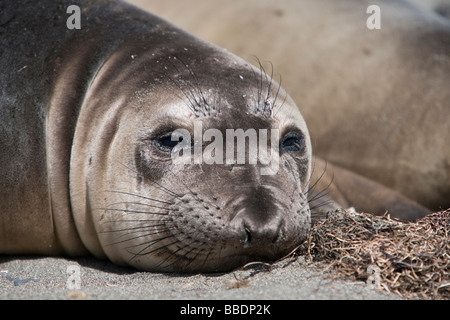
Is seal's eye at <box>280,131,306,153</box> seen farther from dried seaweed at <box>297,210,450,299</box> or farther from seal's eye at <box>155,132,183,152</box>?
seal's eye at <box>155,132,183,152</box>

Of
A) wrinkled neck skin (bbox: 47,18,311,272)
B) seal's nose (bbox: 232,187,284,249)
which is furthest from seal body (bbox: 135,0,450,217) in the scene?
seal's nose (bbox: 232,187,284,249)

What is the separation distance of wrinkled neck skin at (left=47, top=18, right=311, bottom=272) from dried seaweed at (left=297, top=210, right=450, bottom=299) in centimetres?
16

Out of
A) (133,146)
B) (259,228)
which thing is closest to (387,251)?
(259,228)

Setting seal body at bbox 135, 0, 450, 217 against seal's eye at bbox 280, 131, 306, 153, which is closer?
seal's eye at bbox 280, 131, 306, 153

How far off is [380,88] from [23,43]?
331cm

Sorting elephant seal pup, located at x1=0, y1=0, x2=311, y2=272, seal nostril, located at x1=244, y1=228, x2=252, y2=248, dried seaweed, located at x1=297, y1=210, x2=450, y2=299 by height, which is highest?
elephant seal pup, located at x1=0, y1=0, x2=311, y2=272

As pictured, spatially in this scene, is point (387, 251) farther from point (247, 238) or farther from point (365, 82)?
point (365, 82)

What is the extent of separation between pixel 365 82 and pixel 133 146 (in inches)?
123

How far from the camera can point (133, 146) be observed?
3637 mm

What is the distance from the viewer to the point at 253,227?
9.76ft

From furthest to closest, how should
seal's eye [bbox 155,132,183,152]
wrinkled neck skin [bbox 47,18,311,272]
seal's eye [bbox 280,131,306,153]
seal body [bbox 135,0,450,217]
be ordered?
seal body [bbox 135,0,450,217] → seal's eye [bbox 280,131,306,153] → seal's eye [bbox 155,132,183,152] → wrinkled neck skin [bbox 47,18,311,272]

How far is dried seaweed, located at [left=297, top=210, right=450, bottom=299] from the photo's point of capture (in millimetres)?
2871
